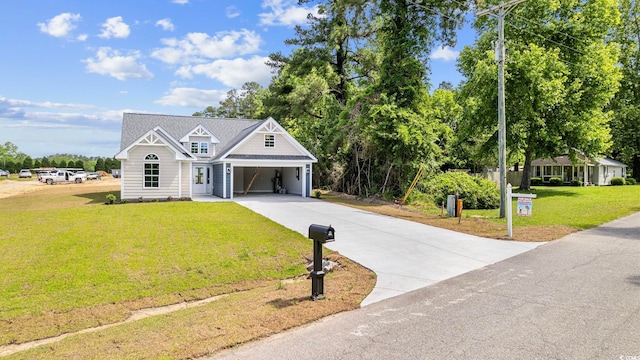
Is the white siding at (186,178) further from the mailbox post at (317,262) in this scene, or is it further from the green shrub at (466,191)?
the mailbox post at (317,262)

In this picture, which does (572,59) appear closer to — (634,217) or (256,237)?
(634,217)

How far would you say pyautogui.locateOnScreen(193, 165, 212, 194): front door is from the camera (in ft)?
85.1

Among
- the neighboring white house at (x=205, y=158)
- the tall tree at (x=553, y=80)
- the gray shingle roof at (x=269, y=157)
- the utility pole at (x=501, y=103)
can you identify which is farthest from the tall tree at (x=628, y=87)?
the neighboring white house at (x=205, y=158)

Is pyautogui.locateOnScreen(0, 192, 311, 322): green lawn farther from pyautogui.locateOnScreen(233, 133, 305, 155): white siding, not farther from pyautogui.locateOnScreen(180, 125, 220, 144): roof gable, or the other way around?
pyautogui.locateOnScreen(180, 125, 220, 144): roof gable

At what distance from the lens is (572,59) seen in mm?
27953

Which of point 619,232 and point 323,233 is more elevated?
point 323,233

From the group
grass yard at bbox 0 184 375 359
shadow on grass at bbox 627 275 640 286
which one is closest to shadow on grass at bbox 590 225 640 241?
shadow on grass at bbox 627 275 640 286

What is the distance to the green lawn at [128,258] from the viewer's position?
721 cm

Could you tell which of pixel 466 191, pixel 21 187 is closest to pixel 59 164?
pixel 21 187

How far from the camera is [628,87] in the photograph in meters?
41.5

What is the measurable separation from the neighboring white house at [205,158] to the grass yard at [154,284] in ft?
27.9

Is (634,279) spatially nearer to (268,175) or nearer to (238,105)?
(268,175)

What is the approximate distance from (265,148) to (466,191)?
12384 millimetres

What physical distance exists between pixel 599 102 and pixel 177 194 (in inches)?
1150
